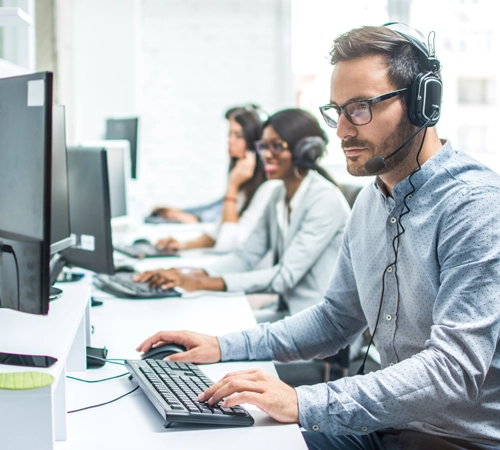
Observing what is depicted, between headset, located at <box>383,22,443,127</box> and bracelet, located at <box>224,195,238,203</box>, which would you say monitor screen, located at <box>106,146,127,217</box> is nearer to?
bracelet, located at <box>224,195,238,203</box>

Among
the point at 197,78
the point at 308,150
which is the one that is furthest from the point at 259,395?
the point at 197,78

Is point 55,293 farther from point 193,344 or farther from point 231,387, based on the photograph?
point 231,387

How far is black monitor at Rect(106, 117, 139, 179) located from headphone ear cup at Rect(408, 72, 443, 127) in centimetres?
213

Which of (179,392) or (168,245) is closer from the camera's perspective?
(179,392)

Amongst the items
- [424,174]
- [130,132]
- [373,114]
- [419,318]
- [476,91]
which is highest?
[476,91]

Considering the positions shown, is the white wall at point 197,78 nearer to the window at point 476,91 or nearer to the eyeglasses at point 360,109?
the window at point 476,91

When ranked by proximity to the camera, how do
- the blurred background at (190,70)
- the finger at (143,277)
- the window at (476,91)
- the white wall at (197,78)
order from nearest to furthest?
the finger at (143,277)
the window at (476,91)
the blurred background at (190,70)
the white wall at (197,78)

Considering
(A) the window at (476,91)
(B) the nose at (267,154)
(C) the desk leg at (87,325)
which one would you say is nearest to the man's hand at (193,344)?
(C) the desk leg at (87,325)

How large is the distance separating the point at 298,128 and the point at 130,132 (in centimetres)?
124

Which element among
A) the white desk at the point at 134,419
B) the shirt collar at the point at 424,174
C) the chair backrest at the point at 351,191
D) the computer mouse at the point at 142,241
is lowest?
the white desk at the point at 134,419

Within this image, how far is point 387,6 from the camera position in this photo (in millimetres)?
3953

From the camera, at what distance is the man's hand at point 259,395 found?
913 mm

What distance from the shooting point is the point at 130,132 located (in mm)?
3100

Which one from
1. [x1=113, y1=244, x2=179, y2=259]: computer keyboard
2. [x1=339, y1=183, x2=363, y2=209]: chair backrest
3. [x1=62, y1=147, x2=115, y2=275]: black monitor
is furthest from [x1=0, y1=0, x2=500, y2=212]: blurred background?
[x1=62, y1=147, x2=115, y2=275]: black monitor
